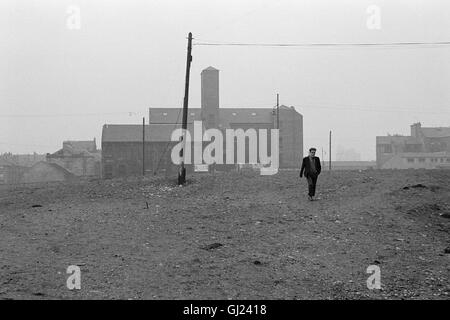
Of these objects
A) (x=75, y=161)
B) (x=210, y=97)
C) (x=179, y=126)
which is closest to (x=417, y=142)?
(x=210, y=97)

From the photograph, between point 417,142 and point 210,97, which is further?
point 417,142

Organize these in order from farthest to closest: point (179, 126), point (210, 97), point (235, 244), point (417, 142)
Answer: point (417, 142) → point (210, 97) → point (179, 126) → point (235, 244)

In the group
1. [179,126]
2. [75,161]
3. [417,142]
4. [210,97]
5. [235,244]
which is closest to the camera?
[235,244]

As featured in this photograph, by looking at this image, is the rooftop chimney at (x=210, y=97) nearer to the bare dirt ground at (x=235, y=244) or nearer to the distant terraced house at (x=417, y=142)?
the distant terraced house at (x=417, y=142)

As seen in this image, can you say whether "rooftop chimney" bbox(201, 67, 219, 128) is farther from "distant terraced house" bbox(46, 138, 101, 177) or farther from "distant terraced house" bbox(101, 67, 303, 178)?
"distant terraced house" bbox(46, 138, 101, 177)

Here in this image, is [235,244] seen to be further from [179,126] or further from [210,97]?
[210,97]

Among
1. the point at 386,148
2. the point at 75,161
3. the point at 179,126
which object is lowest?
the point at 75,161

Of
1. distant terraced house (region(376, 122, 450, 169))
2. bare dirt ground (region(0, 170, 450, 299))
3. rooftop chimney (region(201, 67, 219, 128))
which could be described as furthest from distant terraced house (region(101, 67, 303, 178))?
bare dirt ground (region(0, 170, 450, 299))

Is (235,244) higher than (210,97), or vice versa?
(210,97)

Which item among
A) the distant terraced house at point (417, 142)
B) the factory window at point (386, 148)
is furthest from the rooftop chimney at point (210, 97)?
the factory window at point (386, 148)

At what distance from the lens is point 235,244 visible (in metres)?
10.3
